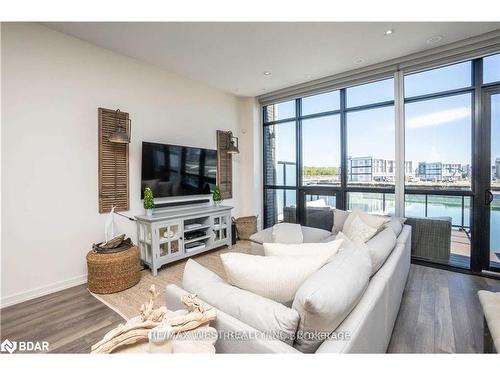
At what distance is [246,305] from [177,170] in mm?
2864

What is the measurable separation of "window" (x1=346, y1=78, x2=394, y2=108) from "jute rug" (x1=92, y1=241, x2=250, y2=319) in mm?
3313

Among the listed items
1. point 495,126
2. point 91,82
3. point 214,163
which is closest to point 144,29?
point 91,82

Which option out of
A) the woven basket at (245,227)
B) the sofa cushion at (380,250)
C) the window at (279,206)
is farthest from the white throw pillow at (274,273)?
the window at (279,206)

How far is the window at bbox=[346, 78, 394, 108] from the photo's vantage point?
3512 millimetres

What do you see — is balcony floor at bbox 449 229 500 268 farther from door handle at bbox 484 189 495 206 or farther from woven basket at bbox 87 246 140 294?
woven basket at bbox 87 246 140 294

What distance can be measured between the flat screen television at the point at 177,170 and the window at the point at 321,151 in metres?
1.73

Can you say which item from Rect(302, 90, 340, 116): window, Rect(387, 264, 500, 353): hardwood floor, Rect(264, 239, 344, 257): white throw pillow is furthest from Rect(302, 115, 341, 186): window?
Rect(264, 239, 344, 257): white throw pillow

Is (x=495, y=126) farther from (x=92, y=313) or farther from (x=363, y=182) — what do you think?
(x=92, y=313)

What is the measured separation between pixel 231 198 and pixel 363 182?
240cm

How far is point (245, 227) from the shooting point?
4.44 m

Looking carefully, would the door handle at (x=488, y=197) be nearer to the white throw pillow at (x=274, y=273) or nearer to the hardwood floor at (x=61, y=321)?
the white throw pillow at (x=274, y=273)

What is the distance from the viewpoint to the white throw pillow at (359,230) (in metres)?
2.47

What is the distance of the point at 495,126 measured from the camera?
2754 millimetres

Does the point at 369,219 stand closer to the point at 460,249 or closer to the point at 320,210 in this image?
the point at 460,249
